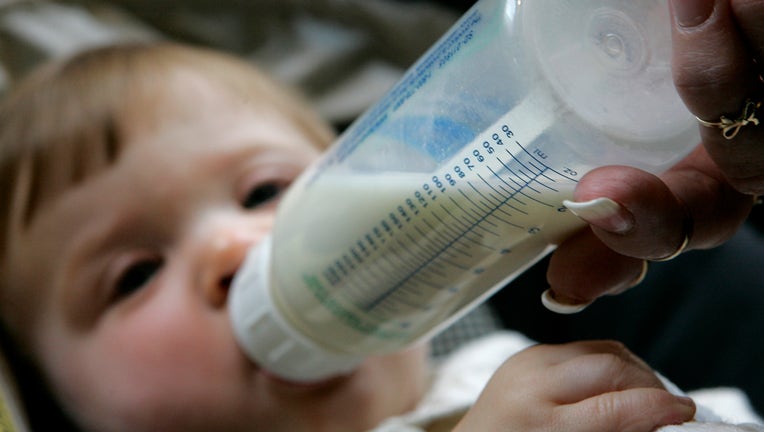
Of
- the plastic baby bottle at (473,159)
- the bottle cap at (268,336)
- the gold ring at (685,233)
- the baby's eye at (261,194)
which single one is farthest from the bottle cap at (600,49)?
the baby's eye at (261,194)

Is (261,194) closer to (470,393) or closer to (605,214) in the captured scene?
(470,393)

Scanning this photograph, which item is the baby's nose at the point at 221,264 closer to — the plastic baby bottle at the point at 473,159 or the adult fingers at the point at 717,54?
the plastic baby bottle at the point at 473,159

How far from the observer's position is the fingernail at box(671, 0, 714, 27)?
0.38 metres

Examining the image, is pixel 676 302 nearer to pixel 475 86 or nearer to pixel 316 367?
pixel 316 367

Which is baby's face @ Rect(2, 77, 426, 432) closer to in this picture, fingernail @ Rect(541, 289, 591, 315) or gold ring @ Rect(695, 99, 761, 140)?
fingernail @ Rect(541, 289, 591, 315)

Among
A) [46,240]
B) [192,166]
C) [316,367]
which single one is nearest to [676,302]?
[316,367]

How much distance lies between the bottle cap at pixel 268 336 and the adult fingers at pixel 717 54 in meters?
0.38

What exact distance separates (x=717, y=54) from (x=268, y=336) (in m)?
0.44

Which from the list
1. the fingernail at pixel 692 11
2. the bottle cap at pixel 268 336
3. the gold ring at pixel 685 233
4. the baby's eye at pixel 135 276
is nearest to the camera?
the fingernail at pixel 692 11

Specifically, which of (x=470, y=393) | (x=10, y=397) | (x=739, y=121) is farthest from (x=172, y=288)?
(x=739, y=121)

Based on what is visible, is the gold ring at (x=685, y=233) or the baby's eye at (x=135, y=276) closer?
the gold ring at (x=685, y=233)

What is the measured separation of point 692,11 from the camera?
38 centimetres

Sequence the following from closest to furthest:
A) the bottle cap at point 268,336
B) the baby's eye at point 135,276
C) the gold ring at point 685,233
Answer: the gold ring at point 685,233, the bottle cap at point 268,336, the baby's eye at point 135,276

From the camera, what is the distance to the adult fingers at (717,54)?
14.9 inches
